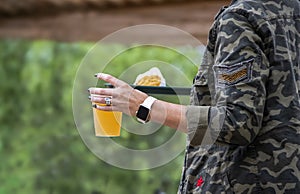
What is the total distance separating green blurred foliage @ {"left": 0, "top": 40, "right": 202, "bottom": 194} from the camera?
5.58m

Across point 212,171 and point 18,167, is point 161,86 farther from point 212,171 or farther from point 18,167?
point 18,167

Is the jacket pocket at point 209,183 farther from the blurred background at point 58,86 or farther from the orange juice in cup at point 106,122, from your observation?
the blurred background at point 58,86

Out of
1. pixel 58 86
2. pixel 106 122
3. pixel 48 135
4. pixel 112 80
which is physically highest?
pixel 112 80

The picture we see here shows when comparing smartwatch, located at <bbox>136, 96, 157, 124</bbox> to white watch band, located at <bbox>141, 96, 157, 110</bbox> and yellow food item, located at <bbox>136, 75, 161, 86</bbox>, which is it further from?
yellow food item, located at <bbox>136, 75, 161, 86</bbox>

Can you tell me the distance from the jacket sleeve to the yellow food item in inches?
11.6

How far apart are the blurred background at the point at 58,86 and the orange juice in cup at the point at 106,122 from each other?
284 centimetres

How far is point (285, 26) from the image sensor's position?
1491mm

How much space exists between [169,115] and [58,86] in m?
4.83

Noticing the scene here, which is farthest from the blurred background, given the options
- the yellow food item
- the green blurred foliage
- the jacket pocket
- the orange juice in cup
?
the jacket pocket

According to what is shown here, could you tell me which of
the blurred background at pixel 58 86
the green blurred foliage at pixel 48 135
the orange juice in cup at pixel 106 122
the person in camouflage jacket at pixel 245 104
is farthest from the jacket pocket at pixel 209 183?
the green blurred foliage at pixel 48 135

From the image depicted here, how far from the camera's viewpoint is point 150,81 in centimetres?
173

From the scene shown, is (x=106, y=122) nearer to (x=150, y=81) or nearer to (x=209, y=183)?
(x=150, y=81)

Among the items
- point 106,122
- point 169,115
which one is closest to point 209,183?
point 169,115

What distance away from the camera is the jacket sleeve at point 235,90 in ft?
4.54
